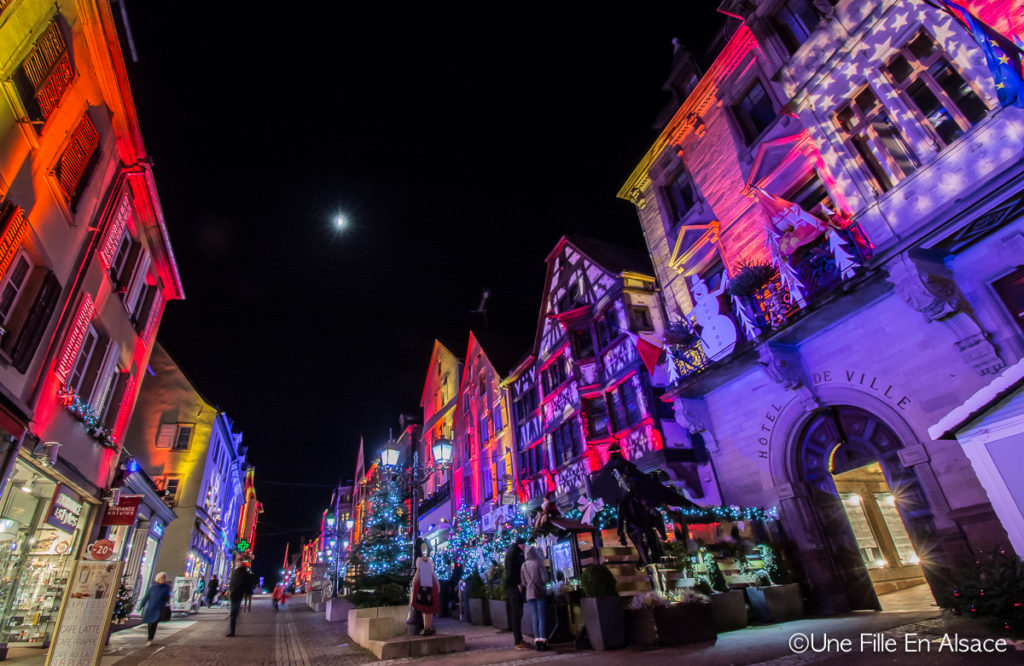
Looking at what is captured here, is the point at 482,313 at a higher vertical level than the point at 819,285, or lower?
higher

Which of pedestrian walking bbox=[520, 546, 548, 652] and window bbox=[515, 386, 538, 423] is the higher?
window bbox=[515, 386, 538, 423]

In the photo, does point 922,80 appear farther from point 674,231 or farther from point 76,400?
point 76,400

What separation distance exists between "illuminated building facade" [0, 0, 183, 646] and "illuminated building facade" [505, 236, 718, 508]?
15736 millimetres

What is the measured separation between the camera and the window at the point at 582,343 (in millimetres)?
20438

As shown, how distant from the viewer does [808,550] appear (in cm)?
1045

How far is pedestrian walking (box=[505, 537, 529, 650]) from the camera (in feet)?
28.0

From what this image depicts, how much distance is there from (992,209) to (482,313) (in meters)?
31.1

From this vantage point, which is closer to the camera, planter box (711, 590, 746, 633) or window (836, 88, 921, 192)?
planter box (711, 590, 746, 633)

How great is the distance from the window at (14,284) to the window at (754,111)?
18007 mm

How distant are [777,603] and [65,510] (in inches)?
686

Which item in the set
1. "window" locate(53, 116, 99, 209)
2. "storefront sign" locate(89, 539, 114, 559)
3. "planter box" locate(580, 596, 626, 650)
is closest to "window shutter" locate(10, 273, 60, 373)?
"window" locate(53, 116, 99, 209)

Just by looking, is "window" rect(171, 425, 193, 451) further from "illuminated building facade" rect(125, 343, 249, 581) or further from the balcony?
the balcony

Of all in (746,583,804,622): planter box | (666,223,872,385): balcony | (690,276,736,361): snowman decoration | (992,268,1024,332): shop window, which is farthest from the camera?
(690,276,736,361): snowman decoration

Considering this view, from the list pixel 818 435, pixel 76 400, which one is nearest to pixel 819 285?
pixel 818 435
